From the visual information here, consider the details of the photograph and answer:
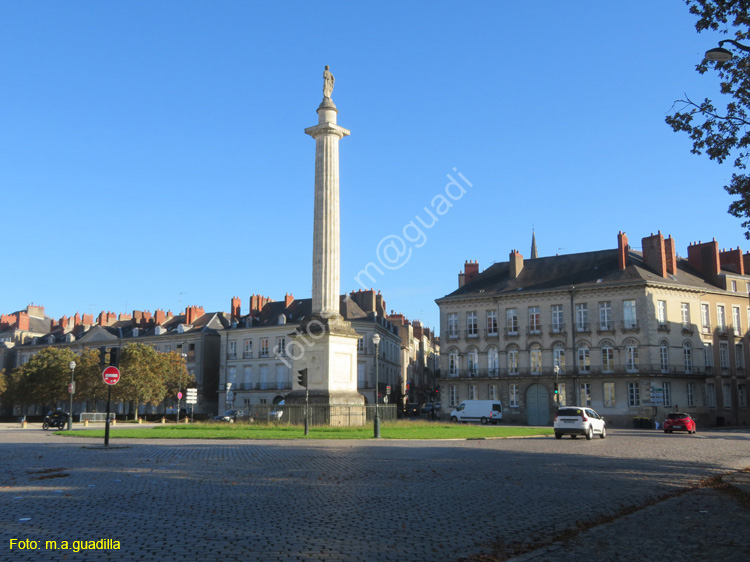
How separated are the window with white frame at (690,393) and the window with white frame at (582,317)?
8.93 meters

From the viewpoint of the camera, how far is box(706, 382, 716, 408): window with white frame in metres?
55.3

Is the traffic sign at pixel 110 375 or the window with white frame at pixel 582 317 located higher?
the window with white frame at pixel 582 317

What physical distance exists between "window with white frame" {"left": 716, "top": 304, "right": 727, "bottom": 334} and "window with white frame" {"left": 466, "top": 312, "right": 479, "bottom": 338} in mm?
20165

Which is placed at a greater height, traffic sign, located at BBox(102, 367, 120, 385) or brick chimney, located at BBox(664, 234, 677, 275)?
brick chimney, located at BBox(664, 234, 677, 275)

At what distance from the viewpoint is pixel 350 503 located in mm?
9945

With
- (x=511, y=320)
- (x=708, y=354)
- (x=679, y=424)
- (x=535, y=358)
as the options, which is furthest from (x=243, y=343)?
(x=679, y=424)

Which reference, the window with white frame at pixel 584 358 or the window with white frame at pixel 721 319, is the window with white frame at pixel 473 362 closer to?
the window with white frame at pixel 584 358

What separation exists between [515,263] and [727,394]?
67.3 ft

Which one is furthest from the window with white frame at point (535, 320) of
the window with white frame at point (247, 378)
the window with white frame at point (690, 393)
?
the window with white frame at point (247, 378)

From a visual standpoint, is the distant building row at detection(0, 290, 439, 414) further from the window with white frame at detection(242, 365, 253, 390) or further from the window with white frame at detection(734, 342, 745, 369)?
the window with white frame at detection(734, 342, 745, 369)

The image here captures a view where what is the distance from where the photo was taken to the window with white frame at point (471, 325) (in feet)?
198

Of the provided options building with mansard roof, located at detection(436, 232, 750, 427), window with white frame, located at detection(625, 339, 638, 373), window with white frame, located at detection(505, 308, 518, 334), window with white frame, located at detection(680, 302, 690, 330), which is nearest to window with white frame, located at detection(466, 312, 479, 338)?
building with mansard roof, located at detection(436, 232, 750, 427)

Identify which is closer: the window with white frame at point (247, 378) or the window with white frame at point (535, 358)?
the window with white frame at point (535, 358)

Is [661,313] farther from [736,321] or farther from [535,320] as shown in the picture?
[535,320]
